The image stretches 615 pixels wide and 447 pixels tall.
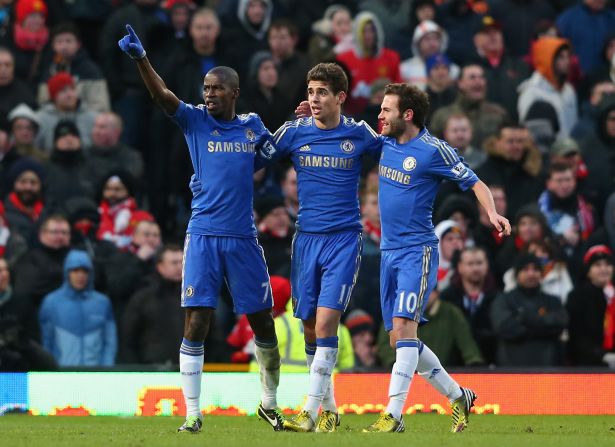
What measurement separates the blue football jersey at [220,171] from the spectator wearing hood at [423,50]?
30.0ft

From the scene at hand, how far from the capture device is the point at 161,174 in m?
20.5

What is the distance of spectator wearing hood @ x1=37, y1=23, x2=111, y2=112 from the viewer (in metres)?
20.4

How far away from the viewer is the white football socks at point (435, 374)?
42.0ft

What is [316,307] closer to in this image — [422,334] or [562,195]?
[422,334]

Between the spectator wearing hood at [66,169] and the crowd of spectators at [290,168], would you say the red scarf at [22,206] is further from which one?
the spectator wearing hood at [66,169]

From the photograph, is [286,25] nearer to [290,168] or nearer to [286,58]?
[286,58]

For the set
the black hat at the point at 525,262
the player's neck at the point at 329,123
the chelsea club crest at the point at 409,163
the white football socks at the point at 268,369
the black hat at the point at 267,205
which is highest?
the player's neck at the point at 329,123

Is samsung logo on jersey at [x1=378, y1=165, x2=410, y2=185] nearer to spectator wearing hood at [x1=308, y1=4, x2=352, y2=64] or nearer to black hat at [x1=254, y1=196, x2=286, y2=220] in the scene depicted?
black hat at [x1=254, y1=196, x2=286, y2=220]

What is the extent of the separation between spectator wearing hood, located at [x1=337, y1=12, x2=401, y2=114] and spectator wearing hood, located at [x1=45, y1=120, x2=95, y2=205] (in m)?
3.74

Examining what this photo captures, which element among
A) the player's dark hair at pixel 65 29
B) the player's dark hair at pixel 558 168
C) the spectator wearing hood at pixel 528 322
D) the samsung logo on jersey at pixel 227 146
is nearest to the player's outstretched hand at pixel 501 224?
the samsung logo on jersey at pixel 227 146

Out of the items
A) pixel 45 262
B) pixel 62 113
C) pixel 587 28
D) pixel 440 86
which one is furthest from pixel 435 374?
pixel 587 28

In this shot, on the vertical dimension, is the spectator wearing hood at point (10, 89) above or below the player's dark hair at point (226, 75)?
above

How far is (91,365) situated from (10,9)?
6.23 metres

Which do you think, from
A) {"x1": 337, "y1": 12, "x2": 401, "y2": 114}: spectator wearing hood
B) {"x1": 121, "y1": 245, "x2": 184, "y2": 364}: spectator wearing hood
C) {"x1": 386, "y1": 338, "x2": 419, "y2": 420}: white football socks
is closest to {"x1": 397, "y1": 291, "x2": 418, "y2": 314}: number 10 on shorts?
{"x1": 386, "y1": 338, "x2": 419, "y2": 420}: white football socks
